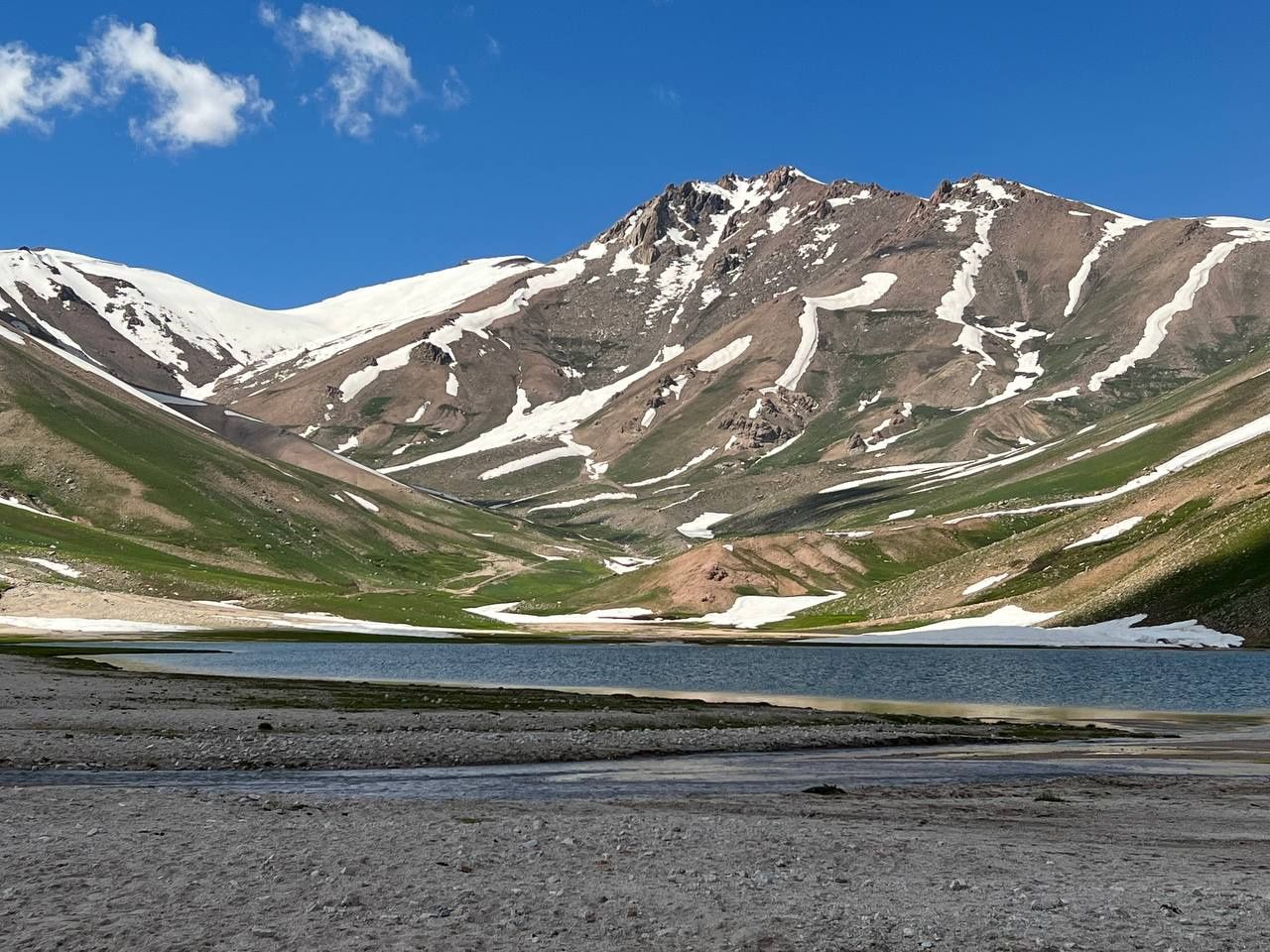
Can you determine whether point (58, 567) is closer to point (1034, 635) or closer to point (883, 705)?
point (1034, 635)

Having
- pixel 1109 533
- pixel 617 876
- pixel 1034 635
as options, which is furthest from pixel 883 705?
pixel 1109 533

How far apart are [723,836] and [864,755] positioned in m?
21.4

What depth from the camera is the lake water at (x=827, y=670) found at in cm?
7856

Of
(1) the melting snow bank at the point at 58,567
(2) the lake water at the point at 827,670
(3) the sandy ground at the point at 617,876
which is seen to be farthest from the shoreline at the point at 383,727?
(1) the melting snow bank at the point at 58,567

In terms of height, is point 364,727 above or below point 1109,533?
below

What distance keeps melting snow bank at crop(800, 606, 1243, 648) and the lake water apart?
25.4 feet

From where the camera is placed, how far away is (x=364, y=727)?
51.3 metres

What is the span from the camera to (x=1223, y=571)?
485ft

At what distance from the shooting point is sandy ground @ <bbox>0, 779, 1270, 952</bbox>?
17078mm

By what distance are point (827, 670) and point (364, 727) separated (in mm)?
62875

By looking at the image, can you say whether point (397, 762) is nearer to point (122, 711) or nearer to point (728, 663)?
point (122, 711)

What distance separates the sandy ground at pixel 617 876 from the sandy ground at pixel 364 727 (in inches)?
423

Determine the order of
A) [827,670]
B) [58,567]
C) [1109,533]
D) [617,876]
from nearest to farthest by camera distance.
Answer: [617,876] → [827,670] → [1109,533] → [58,567]

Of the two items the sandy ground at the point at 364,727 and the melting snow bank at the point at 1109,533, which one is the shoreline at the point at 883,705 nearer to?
the sandy ground at the point at 364,727
